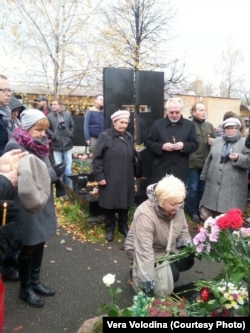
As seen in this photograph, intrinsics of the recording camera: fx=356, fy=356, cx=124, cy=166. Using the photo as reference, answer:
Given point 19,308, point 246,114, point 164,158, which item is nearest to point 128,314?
point 19,308

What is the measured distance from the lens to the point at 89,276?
3.85 metres

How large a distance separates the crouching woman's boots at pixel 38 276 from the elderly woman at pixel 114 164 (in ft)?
4.97

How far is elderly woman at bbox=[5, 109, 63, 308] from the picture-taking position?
9.68 ft

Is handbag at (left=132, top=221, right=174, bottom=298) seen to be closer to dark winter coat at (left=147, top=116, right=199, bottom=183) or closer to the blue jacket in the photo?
dark winter coat at (left=147, top=116, right=199, bottom=183)

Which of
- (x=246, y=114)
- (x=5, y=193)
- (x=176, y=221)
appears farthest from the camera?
(x=246, y=114)

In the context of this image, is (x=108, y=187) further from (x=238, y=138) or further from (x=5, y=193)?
(x=5, y=193)

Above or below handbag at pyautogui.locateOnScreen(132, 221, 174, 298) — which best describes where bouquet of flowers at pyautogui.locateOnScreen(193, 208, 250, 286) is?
above

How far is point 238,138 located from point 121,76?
79.1 inches

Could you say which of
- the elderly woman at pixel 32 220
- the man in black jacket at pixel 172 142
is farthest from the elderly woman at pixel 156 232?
the man in black jacket at pixel 172 142

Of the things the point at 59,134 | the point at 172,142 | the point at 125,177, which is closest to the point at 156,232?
the point at 125,177

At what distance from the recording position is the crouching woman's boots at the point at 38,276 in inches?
128

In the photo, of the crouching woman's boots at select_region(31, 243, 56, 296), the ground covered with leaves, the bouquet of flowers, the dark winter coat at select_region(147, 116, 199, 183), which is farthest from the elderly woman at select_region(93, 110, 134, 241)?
the bouquet of flowers

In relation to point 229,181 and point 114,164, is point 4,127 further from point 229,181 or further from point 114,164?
point 229,181

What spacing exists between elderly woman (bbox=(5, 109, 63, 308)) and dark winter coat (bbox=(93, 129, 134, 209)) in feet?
4.53
